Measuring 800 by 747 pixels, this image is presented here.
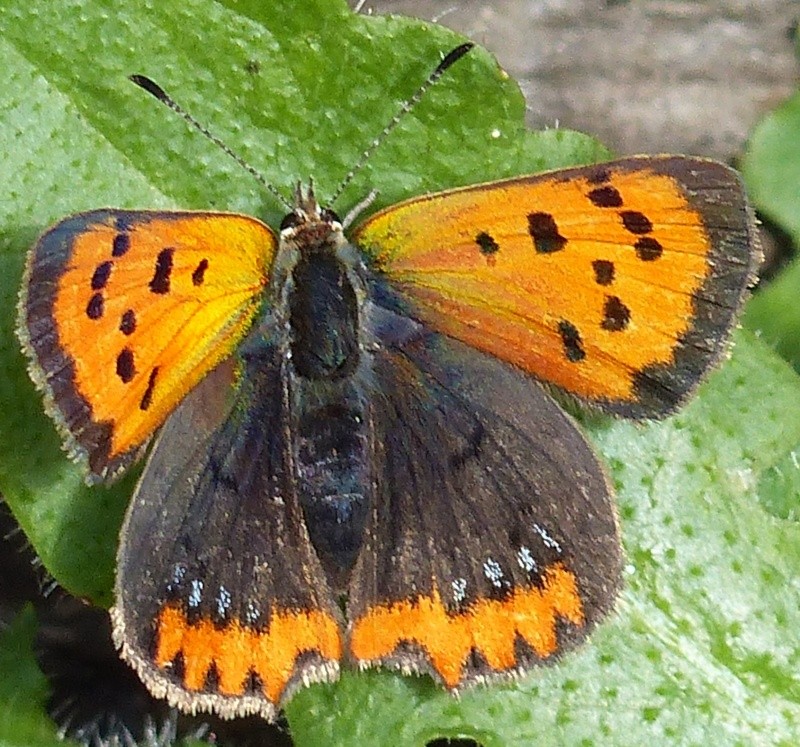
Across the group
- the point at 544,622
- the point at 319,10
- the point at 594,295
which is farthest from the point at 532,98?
the point at 544,622

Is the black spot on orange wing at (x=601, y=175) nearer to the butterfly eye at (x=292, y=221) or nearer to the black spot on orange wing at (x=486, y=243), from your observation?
the black spot on orange wing at (x=486, y=243)

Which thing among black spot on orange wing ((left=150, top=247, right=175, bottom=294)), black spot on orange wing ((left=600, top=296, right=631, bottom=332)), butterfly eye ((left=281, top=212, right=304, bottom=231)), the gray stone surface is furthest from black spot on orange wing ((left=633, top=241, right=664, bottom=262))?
the gray stone surface

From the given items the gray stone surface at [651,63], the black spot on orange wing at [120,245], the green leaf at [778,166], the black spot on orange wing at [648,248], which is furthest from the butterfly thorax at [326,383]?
the green leaf at [778,166]

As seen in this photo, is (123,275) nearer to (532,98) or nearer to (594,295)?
(594,295)

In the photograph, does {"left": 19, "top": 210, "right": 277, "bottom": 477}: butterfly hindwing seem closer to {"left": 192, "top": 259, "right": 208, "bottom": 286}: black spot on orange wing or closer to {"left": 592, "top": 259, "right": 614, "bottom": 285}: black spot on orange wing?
{"left": 192, "top": 259, "right": 208, "bottom": 286}: black spot on orange wing

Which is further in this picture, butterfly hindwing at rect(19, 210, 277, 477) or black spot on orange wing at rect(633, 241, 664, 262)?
black spot on orange wing at rect(633, 241, 664, 262)

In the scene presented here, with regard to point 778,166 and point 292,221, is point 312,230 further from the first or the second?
point 778,166
